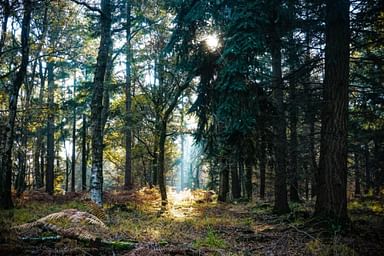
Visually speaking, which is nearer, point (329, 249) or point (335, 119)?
point (329, 249)

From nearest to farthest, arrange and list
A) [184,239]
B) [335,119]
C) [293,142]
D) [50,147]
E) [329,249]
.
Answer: [329,249], [184,239], [335,119], [293,142], [50,147]

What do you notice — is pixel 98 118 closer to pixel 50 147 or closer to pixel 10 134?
pixel 10 134

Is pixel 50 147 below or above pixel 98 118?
below

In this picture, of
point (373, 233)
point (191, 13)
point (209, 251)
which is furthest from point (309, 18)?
point (209, 251)

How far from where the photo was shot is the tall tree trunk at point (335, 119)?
6762mm

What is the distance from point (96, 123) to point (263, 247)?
285 inches

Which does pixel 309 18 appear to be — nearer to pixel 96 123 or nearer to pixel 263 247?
pixel 263 247

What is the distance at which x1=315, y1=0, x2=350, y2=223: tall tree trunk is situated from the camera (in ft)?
22.2

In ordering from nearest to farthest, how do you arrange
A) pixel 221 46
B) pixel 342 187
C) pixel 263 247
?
pixel 263 247 < pixel 342 187 < pixel 221 46

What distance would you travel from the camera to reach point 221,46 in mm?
8703

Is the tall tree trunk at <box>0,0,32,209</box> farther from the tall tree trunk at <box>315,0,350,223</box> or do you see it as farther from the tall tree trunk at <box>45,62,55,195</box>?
the tall tree trunk at <box>315,0,350,223</box>

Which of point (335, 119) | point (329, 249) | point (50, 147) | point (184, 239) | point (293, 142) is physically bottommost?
point (184, 239)

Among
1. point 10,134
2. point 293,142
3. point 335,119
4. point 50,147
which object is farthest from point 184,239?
point 50,147

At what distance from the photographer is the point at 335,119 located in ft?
22.5
